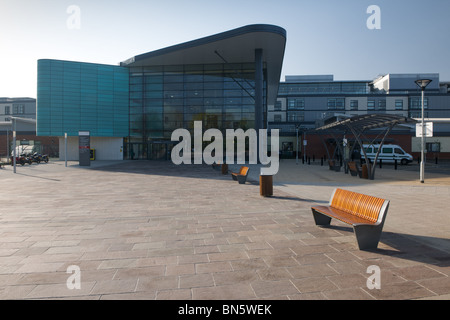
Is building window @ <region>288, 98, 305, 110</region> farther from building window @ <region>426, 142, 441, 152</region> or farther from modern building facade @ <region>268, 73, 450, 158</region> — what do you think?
building window @ <region>426, 142, 441, 152</region>

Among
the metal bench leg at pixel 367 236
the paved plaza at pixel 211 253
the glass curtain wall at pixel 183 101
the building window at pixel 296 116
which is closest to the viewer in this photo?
Answer: the paved plaza at pixel 211 253

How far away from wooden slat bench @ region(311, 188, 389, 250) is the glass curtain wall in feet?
83.3

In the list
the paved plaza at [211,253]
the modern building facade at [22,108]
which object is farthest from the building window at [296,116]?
the modern building facade at [22,108]

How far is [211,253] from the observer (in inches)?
192

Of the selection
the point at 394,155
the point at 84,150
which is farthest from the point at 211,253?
the point at 394,155

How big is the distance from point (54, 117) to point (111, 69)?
27.8ft

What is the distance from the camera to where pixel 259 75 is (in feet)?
87.8

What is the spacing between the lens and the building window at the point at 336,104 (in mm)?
53281

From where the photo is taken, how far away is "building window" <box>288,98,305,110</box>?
54.6 m

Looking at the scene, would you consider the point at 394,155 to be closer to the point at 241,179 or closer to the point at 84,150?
the point at 241,179

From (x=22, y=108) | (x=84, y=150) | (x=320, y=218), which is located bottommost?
(x=320, y=218)

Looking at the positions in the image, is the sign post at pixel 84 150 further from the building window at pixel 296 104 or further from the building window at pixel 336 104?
the building window at pixel 336 104

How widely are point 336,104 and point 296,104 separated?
22.7 ft
